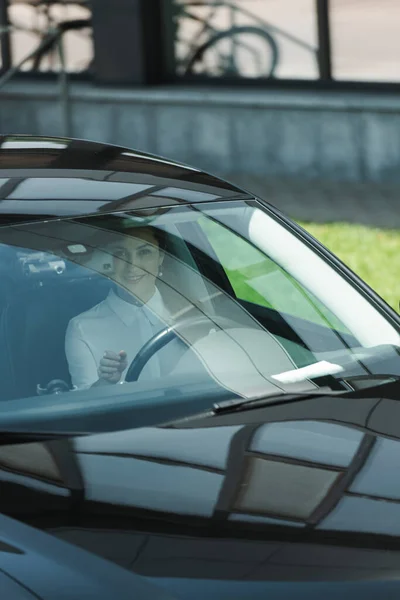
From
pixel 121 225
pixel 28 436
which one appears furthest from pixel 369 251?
pixel 28 436

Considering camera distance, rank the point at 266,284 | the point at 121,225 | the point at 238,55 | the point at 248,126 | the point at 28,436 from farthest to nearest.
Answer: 1. the point at 238,55
2. the point at 248,126
3. the point at 266,284
4. the point at 121,225
5. the point at 28,436

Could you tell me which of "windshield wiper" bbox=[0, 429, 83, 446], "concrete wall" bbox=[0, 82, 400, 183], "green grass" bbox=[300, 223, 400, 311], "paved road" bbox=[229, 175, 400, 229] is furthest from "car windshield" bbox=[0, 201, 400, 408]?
"concrete wall" bbox=[0, 82, 400, 183]

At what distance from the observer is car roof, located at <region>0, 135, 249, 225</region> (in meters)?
3.34

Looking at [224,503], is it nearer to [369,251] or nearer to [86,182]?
A: [86,182]

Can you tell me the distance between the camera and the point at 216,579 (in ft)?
7.22

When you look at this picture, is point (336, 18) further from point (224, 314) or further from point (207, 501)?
point (207, 501)

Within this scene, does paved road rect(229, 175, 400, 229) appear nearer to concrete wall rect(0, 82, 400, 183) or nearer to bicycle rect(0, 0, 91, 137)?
concrete wall rect(0, 82, 400, 183)

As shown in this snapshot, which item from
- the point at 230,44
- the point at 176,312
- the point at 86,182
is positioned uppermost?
the point at 86,182

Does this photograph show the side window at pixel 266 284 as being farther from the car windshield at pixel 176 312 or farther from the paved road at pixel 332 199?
the paved road at pixel 332 199

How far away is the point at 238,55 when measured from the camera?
438 inches

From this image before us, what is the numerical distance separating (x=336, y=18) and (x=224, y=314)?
765 cm

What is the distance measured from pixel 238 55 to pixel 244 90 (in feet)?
1.24

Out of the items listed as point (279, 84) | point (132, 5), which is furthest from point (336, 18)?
point (132, 5)

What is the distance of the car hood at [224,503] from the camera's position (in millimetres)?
2234
